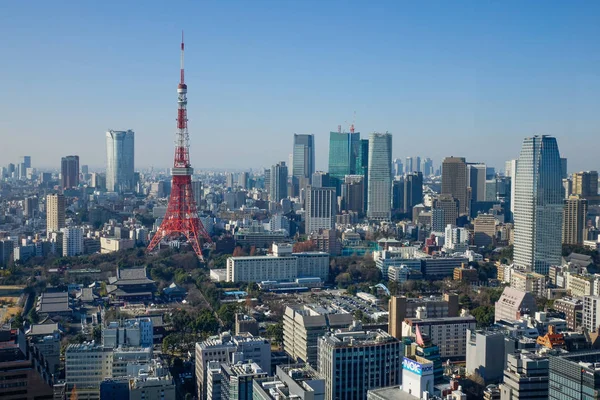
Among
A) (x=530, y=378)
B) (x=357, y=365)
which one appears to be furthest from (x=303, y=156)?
(x=530, y=378)

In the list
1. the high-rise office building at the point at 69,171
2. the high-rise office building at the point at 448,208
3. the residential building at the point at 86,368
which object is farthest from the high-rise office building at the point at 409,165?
the residential building at the point at 86,368

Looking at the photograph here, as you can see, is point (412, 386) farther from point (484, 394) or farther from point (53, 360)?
point (53, 360)

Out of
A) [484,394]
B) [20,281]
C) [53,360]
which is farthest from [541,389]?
[20,281]

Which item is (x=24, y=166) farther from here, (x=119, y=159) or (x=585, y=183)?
(x=585, y=183)

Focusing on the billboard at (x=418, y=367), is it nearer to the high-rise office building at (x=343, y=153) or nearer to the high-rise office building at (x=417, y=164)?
the high-rise office building at (x=343, y=153)

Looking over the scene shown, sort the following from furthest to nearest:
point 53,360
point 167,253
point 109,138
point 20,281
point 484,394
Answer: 1. point 109,138
2. point 167,253
3. point 20,281
4. point 53,360
5. point 484,394

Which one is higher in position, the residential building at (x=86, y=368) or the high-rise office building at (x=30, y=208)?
the high-rise office building at (x=30, y=208)

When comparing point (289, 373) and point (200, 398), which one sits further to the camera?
point (200, 398)
